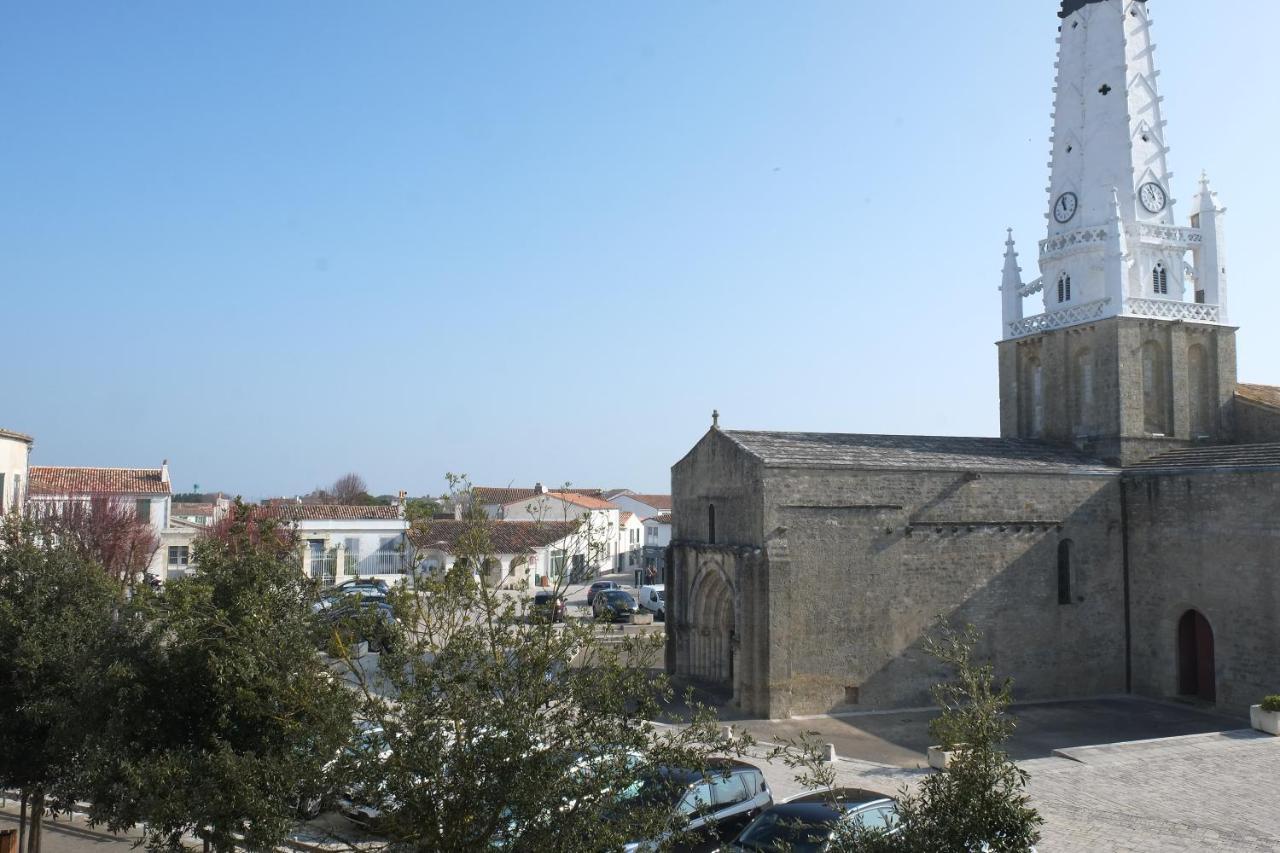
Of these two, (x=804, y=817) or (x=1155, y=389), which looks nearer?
(x=804, y=817)

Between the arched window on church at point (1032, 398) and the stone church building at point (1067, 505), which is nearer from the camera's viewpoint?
the stone church building at point (1067, 505)

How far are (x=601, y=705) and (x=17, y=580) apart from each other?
34.6 feet

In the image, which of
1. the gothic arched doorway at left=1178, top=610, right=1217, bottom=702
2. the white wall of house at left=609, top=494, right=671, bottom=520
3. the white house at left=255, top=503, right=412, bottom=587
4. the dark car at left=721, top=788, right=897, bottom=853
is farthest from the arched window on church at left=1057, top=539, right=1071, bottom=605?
the white wall of house at left=609, top=494, right=671, bottom=520

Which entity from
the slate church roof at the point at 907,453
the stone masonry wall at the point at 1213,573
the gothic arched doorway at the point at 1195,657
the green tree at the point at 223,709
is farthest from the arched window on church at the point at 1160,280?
the green tree at the point at 223,709

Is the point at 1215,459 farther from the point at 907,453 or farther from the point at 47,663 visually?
the point at 47,663

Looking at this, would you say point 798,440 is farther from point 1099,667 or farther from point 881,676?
point 1099,667

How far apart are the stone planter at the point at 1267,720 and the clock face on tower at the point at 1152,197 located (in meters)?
14.3

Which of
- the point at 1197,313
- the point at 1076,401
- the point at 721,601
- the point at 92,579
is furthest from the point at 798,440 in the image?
the point at 92,579

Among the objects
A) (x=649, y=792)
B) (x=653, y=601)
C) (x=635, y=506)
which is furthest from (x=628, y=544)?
(x=649, y=792)

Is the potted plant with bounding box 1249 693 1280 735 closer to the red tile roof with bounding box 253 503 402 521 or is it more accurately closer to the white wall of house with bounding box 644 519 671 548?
the red tile roof with bounding box 253 503 402 521

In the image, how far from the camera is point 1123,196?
26.7 metres

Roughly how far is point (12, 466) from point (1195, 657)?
32188mm

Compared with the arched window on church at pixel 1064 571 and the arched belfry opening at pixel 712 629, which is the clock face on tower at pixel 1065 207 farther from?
the arched belfry opening at pixel 712 629

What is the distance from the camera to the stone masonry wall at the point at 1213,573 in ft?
69.8
